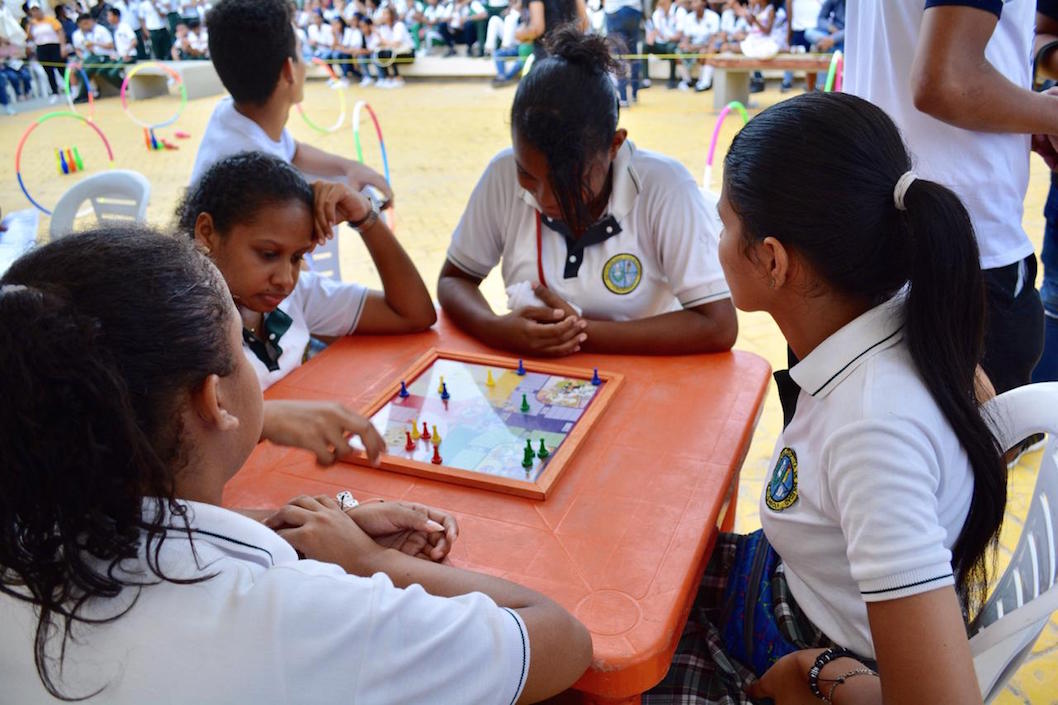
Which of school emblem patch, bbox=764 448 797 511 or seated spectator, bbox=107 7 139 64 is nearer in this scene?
school emblem patch, bbox=764 448 797 511

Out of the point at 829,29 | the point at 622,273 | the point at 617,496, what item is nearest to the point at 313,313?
the point at 622,273

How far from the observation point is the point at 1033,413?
1139 mm

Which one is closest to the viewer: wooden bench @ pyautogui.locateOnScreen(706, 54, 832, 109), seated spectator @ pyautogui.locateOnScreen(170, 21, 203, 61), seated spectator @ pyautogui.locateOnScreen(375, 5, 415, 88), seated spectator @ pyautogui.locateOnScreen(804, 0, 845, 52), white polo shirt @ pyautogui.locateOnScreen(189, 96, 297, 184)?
white polo shirt @ pyautogui.locateOnScreen(189, 96, 297, 184)

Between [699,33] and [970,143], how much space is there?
422 inches

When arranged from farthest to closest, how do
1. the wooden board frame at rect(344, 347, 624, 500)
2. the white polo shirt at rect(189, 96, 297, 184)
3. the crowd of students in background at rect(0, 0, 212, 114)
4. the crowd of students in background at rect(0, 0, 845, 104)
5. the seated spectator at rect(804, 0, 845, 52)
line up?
the crowd of students in background at rect(0, 0, 212, 114) → the crowd of students in background at rect(0, 0, 845, 104) → the seated spectator at rect(804, 0, 845, 52) → the white polo shirt at rect(189, 96, 297, 184) → the wooden board frame at rect(344, 347, 624, 500)

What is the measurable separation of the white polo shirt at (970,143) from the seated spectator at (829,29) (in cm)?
872

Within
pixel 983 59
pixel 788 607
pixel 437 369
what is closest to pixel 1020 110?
pixel 983 59

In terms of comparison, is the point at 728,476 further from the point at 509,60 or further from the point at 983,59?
the point at 509,60

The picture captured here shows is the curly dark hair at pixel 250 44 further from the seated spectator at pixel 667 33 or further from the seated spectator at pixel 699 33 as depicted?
the seated spectator at pixel 667 33

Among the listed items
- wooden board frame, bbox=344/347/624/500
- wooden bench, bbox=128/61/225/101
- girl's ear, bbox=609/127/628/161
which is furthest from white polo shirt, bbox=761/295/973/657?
wooden bench, bbox=128/61/225/101

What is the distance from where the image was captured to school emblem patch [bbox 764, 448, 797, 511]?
1.16m

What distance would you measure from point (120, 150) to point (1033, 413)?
394 inches

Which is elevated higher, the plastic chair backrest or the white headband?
the white headband

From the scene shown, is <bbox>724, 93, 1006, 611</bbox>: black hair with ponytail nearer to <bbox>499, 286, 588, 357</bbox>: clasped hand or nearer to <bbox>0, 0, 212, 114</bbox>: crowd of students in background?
<bbox>499, 286, 588, 357</bbox>: clasped hand
